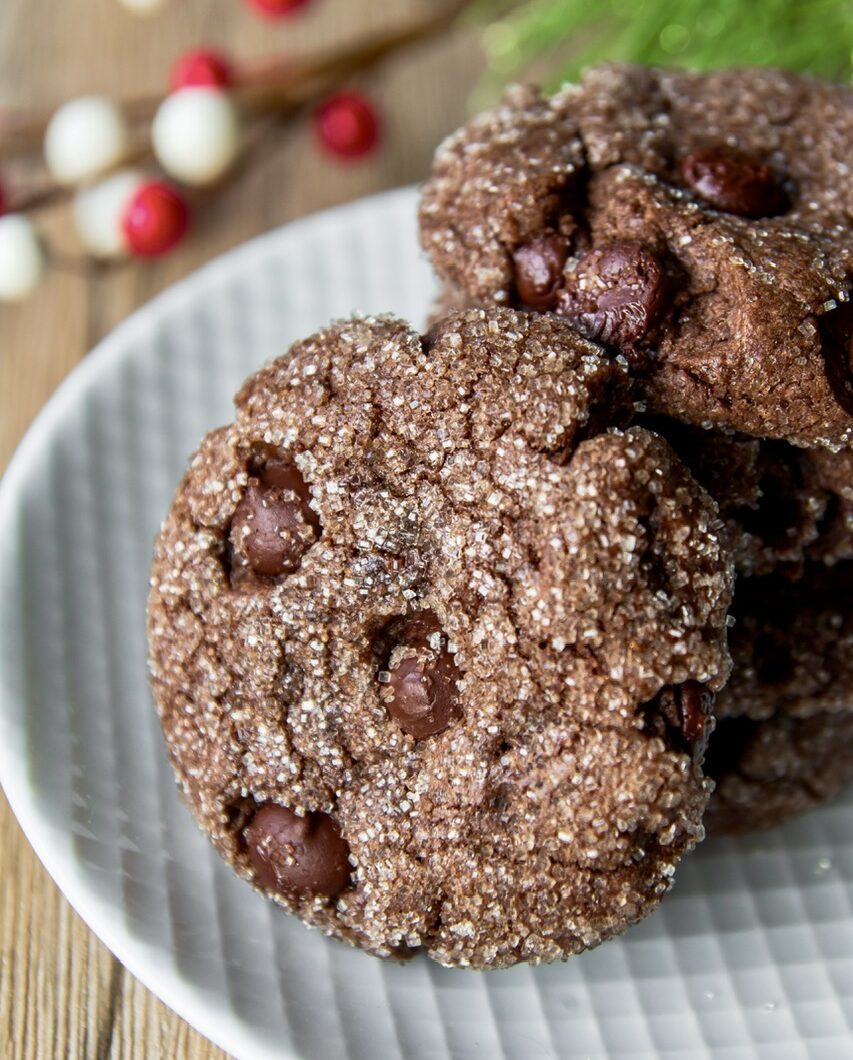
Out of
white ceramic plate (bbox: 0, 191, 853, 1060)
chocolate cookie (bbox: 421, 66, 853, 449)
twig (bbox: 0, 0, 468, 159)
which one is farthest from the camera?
twig (bbox: 0, 0, 468, 159)

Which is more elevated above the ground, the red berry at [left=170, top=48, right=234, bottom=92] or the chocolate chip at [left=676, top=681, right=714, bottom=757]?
the red berry at [left=170, top=48, right=234, bottom=92]

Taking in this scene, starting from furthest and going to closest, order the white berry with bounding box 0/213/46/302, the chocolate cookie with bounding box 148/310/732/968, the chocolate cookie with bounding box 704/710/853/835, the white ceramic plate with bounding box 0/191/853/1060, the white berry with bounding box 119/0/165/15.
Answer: the white berry with bounding box 119/0/165/15, the white berry with bounding box 0/213/46/302, the chocolate cookie with bounding box 704/710/853/835, the white ceramic plate with bounding box 0/191/853/1060, the chocolate cookie with bounding box 148/310/732/968

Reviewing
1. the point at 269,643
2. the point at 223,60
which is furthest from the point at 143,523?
the point at 223,60

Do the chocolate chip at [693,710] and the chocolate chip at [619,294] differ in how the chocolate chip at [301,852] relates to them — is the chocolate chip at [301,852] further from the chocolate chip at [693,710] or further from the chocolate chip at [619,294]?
the chocolate chip at [619,294]

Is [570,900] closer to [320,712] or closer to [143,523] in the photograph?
[320,712]

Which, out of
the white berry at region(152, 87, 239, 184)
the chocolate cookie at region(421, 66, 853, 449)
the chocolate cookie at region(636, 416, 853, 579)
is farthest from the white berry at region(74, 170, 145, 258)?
the chocolate cookie at region(636, 416, 853, 579)

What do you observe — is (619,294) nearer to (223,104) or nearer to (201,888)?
(201,888)

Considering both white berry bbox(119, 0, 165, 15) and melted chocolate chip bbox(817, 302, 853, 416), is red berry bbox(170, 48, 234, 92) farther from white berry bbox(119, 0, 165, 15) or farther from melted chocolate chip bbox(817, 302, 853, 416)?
melted chocolate chip bbox(817, 302, 853, 416)
